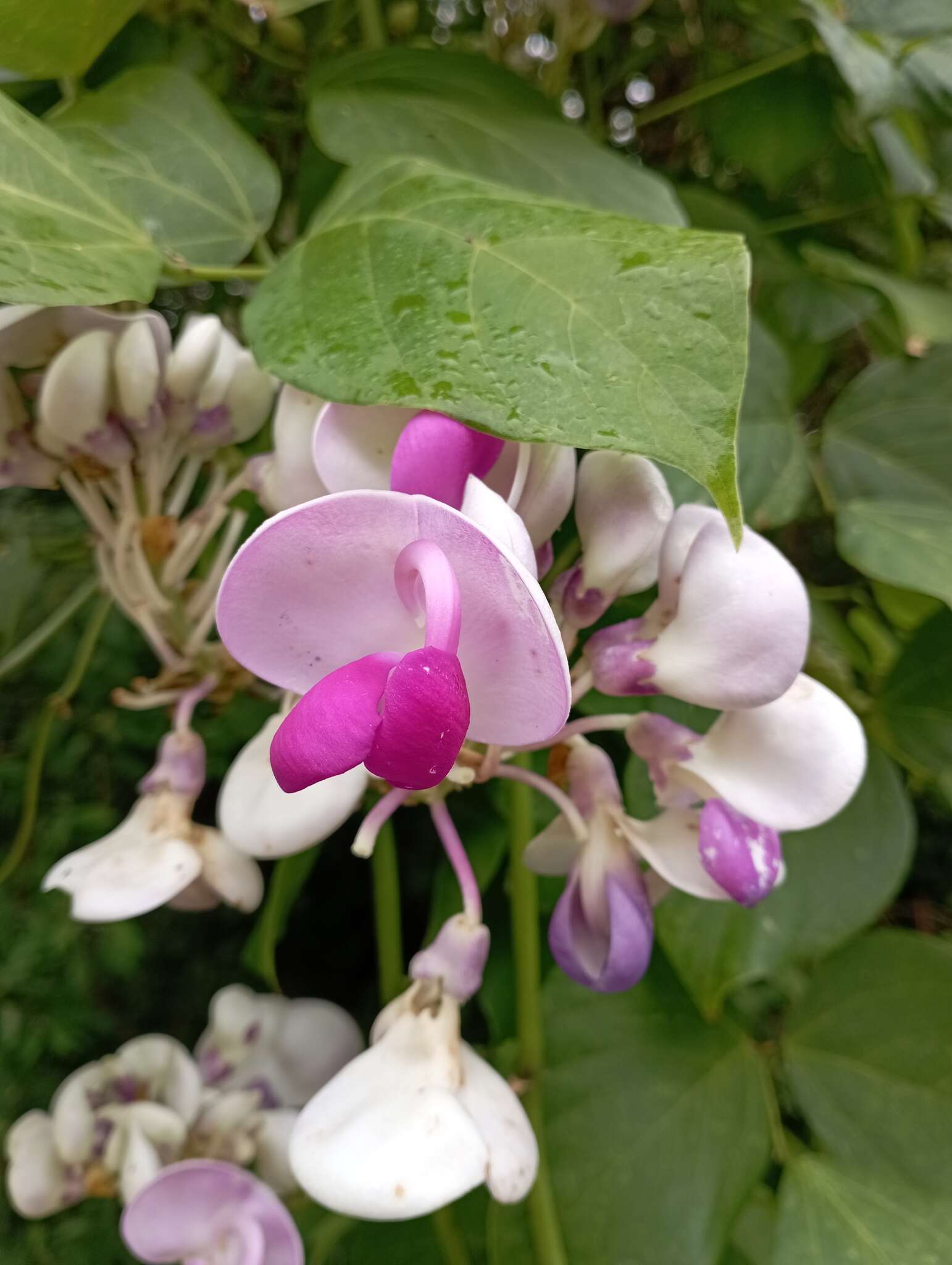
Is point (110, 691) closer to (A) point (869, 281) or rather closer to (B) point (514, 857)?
(B) point (514, 857)

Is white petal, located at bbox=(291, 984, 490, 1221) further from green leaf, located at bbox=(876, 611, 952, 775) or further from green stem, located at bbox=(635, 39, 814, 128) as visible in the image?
green stem, located at bbox=(635, 39, 814, 128)

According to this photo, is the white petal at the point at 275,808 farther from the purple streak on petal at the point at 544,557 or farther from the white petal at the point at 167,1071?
the white petal at the point at 167,1071

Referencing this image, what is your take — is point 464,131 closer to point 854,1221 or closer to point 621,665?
point 621,665

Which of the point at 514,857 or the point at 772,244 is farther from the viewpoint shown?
the point at 772,244

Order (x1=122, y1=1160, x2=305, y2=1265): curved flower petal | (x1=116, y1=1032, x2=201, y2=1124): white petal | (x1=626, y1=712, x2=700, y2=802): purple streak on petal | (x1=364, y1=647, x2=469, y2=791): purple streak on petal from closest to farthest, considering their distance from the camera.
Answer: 1. (x1=364, y1=647, x2=469, y2=791): purple streak on petal
2. (x1=626, y1=712, x2=700, y2=802): purple streak on petal
3. (x1=122, y1=1160, x2=305, y2=1265): curved flower petal
4. (x1=116, y1=1032, x2=201, y2=1124): white petal

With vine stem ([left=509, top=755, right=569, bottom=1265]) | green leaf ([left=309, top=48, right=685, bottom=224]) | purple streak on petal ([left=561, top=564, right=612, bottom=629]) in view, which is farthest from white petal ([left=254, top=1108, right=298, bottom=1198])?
green leaf ([left=309, top=48, right=685, bottom=224])

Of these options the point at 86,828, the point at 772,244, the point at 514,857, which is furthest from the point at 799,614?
the point at 86,828
